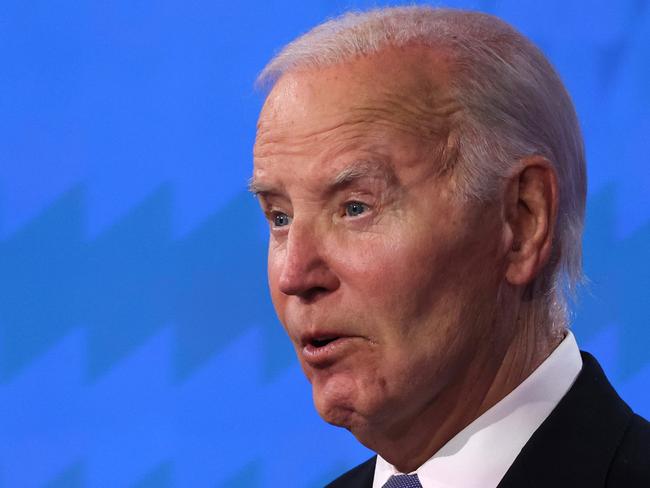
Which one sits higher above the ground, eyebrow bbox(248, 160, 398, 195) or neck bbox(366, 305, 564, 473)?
eyebrow bbox(248, 160, 398, 195)

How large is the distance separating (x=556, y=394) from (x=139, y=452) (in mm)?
1197

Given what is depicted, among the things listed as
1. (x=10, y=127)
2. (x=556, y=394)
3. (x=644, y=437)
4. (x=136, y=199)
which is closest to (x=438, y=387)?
(x=556, y=394)

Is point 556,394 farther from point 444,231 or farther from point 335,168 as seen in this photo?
point 335,168

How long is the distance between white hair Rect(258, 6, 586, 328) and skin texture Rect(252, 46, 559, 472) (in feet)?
0.07

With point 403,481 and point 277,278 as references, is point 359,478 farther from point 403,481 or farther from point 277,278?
point 277,278

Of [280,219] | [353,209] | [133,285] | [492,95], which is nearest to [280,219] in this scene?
[280,219]

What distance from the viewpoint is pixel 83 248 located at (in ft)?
8.51

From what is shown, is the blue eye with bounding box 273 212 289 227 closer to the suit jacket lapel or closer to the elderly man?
the elderly man

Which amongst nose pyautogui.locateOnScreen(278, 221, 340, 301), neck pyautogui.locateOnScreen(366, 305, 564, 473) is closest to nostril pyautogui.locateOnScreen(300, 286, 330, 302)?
nose pyautogui.locateOnScreen(278, 221, 340, 301)

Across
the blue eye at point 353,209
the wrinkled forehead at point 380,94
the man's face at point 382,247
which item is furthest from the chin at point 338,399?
the wrinkled forehead at point 380,94

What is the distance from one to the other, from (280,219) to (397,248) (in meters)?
0.21

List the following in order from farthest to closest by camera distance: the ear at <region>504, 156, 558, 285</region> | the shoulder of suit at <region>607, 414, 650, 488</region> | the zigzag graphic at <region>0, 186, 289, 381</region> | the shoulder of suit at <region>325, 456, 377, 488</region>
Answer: the zigzag graphic at <region>0, 186, 289, 381</region> → the shoulder of suit at <region>325, 456, 377, 488</region> → the ear at <region>504, 156, 558, 285</region> → the shoulder of suit at <region>607, 414, 650, 488</region>

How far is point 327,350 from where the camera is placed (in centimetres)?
160

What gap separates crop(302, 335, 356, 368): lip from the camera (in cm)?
159
